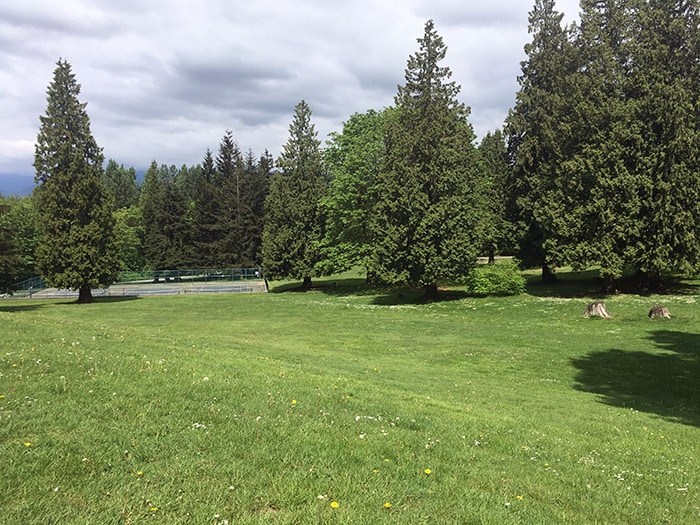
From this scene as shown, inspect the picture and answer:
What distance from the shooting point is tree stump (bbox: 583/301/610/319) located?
25.0 meters

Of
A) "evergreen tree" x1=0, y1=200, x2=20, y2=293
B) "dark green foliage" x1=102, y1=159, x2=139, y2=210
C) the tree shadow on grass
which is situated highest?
"dark green foliage" x1=102, y1=159, x2=139, y2=210

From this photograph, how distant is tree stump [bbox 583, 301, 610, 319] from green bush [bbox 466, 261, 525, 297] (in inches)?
322

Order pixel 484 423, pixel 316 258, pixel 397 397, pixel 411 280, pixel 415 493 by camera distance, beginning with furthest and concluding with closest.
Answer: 1. pixel 316 258
2. pixel 411 280
3. pixel 397 397
4. pixel 484 423
5. pixel 415 493

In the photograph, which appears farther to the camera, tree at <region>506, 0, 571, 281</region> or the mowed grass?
tree at <region>506, 0, 571, 281</region>

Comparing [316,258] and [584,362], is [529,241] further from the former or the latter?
[584,362]

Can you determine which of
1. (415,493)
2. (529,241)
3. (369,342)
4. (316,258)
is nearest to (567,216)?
(529,241)

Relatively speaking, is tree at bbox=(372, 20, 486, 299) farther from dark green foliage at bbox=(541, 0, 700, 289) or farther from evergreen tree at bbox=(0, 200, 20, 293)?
evergreen tree at bbox=(0, 200, 20, 293)

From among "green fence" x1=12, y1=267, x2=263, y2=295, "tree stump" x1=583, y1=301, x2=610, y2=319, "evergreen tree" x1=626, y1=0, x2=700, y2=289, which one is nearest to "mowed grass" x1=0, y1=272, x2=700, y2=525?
"tree stump" x1=583, y1=301, x2=610, y2=319

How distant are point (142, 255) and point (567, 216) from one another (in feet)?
242

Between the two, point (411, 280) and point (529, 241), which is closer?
point (411, 280)

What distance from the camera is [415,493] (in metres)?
5.16

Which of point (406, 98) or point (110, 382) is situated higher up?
point (406, 98)

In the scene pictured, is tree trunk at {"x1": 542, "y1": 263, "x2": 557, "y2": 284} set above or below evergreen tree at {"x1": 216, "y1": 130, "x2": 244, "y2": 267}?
below

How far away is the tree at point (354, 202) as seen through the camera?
146ft
